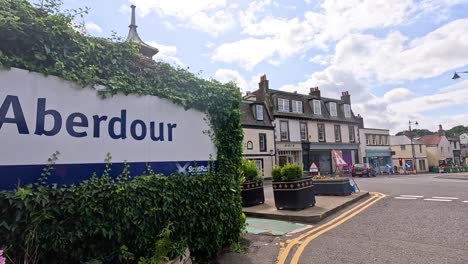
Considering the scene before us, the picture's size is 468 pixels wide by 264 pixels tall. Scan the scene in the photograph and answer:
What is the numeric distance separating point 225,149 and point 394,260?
11.3 ft

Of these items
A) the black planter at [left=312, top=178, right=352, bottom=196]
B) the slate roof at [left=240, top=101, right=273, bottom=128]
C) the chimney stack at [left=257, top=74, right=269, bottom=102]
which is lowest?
the black planter at [left=312, top=178, right=352, bottom=196]

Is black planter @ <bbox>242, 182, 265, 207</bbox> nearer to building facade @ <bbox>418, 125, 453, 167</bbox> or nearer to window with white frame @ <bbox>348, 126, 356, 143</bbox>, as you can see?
window with white frame @ <bbox>348, 126, 356, 143</bbox>

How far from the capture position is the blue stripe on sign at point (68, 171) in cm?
305

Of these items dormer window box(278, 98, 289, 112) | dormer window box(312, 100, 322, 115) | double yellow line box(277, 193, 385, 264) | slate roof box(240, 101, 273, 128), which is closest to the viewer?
double yellow line box(277, 193, 385, 264)

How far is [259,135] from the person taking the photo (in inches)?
1168

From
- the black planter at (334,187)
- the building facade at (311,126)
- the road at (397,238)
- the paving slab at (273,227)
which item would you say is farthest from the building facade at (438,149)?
the paving slab at (273,227)

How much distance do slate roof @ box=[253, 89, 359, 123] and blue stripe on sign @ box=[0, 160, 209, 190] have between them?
27.7 metres

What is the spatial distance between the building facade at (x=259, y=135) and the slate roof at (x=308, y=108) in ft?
6.34

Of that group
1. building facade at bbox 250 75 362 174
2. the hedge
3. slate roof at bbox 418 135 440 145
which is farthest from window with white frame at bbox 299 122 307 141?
slate roof at bbox 418 135 440 145

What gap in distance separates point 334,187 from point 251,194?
424 cm

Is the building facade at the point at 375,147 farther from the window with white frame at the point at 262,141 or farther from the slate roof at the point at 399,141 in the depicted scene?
the window with white frame at the point at 262,141

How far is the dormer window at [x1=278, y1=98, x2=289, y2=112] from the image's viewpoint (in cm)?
3272

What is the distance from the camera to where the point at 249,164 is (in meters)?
11.2

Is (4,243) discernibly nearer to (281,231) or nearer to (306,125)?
(281,231)
